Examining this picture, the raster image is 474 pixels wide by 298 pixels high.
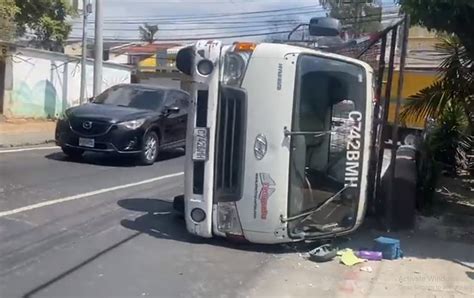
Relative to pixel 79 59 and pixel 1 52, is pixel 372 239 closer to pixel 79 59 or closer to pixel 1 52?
pixel 1 52

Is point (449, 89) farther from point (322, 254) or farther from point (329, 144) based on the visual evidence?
point (322, 254)

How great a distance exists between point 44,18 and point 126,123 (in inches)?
599

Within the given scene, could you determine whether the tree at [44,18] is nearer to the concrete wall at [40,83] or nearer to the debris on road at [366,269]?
the concrete wall at [40,83]

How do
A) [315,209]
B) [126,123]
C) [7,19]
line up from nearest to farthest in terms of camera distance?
[315,209] < [126,123] < [7,19]

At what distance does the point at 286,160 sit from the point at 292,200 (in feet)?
1.30

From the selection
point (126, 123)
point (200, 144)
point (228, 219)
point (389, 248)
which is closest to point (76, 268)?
point (228, 219)

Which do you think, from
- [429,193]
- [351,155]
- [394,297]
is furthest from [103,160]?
[394,297]

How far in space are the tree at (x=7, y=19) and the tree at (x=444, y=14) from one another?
15.5 m

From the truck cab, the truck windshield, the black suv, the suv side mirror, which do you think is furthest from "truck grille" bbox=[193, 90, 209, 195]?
the suv side mirror

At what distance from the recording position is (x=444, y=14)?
744 centimetres

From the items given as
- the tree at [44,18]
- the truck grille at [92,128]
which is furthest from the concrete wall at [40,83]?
the truck grille at [92,128]

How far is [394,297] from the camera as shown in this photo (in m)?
5.69

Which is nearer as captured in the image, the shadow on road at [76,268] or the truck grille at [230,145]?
the shadow on road at [76,268]

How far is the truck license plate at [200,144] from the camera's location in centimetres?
661
